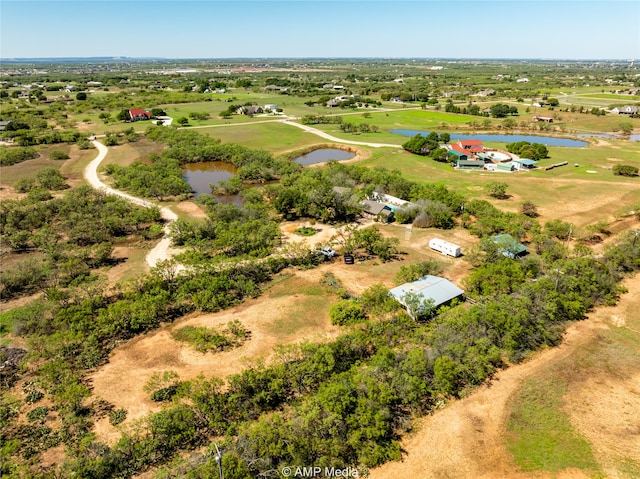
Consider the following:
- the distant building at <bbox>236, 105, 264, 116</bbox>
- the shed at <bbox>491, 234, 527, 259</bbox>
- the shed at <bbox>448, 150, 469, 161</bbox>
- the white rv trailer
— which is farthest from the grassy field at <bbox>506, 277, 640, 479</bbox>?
the distant building at <bbox>236, 105, 264, 116</bbox>

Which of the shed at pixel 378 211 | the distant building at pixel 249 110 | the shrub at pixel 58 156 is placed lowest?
the shed at pixel 378 211

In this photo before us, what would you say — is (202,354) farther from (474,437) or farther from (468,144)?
(468,144)

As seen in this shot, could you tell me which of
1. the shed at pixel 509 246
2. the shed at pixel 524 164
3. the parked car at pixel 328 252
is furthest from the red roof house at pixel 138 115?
the shed at pixel 509 246

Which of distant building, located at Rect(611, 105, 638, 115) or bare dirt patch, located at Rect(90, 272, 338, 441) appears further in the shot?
distant building, located at Rect(611, 105, 638, 115)

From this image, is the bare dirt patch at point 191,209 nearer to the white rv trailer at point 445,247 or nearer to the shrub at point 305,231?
the shrub at point 305,231

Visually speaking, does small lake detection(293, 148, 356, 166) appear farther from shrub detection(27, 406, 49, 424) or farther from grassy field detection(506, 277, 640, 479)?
shrub detection(27, 406, 49, 424)

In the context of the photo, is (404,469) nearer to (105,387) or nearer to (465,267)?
(105,387)
